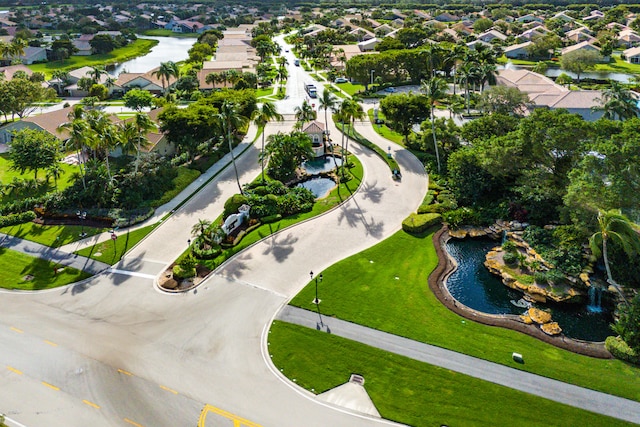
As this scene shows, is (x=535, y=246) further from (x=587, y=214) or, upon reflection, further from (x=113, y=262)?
(x=113, y=262)

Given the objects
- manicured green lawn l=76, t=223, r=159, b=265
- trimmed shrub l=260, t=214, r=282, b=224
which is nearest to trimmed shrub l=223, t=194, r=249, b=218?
trimmed shrub l=260, t=214, r=282, b=224

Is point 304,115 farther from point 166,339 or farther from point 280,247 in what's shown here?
point 166,339

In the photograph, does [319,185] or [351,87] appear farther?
[351,87]

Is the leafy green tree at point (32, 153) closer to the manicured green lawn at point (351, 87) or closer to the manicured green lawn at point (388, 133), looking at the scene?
the manicured green lawn at point (388, 133)

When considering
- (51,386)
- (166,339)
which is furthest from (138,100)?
(51,386)

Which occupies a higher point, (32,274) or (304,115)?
(304,115)

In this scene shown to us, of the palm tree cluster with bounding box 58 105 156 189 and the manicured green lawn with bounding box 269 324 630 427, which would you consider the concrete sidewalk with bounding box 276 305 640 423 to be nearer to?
the manicured green lawn with bounding box 269 324 630 427

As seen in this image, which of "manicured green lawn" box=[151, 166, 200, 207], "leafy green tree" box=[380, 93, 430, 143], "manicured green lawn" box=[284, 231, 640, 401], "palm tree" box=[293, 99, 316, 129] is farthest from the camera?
"leafy green tree" box=[380, 93, 430, 143]
